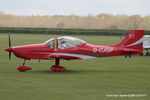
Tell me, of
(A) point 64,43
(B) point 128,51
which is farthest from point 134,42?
(A) point 64,43

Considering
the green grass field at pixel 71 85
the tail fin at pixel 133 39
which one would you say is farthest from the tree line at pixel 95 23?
the green grass field at pixel 71 85

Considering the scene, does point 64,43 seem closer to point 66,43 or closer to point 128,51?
point 66,43

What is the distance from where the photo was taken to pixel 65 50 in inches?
756

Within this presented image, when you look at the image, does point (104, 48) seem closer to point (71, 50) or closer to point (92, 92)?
point (71, 50)

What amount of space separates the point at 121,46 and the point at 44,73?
13.7 ft

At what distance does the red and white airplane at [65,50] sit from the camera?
19078mm

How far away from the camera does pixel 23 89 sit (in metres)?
13.8

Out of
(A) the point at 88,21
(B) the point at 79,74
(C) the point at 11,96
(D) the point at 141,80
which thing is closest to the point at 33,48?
(B) the point at 79,74

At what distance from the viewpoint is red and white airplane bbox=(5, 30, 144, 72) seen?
62.6 ft

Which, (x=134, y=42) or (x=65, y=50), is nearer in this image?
(x=65, y=50)

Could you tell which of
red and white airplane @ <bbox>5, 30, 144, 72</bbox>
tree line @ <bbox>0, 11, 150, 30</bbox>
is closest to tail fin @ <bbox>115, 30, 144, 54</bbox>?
red and white airplane @ <bbox>5, 30, 144, 72</bbox>

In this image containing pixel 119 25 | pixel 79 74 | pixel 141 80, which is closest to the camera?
pixel 141 80

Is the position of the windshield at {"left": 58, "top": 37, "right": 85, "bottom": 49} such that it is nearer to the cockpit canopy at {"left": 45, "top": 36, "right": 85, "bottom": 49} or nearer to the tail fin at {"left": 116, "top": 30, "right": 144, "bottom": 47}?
the cockpit canopy at {"left": 45, "top": 36, "right": 85, "bottom": 49}

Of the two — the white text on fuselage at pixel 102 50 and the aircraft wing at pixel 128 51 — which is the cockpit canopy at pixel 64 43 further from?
the aircraft wing at pixel 128 51
